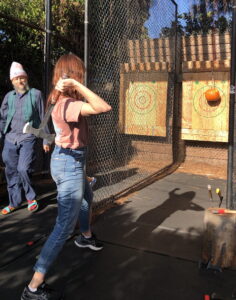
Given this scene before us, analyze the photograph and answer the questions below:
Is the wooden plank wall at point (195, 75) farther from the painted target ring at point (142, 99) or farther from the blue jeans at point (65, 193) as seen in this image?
the blue jeans at point (65, 193)

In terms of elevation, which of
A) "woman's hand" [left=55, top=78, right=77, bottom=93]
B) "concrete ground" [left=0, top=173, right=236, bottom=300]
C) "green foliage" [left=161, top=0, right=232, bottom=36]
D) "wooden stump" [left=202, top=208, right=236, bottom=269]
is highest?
"green foliage" [left=161, top=0, right=232, bottom=36]

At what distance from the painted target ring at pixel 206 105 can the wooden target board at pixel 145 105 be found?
0.70m

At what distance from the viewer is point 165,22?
6594mm

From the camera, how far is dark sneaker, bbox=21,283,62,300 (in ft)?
7.04

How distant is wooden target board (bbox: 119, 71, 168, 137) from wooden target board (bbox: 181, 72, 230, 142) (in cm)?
55

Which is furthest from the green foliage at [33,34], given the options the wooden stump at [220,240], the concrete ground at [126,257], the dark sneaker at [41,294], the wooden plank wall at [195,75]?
the wooden stump at [220,240]

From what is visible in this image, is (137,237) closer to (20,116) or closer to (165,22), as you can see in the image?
(20,116)

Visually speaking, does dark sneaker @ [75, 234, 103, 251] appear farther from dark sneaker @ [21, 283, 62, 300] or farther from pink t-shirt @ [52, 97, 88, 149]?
pink t-shirt @ [52, 97, 88, 149]

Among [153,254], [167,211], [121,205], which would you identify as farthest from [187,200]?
[153,254]

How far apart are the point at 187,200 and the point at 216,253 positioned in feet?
7.09

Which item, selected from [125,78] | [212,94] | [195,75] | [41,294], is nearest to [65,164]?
[41,294]

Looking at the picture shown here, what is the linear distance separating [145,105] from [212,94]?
1.40m

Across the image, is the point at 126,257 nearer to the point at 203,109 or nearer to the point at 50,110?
the point at 50,110

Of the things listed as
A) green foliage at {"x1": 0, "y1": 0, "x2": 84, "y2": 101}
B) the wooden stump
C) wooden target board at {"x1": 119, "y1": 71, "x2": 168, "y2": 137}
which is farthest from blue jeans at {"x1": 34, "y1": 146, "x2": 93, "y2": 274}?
wooden target board at {"x1": 119, "y1": 71, "x2": 168, "y2": 137}
